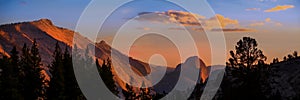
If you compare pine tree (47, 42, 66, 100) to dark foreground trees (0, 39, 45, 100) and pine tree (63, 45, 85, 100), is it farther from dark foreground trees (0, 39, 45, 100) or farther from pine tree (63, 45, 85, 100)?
dark foreground trees (0, 39, 45, 100)

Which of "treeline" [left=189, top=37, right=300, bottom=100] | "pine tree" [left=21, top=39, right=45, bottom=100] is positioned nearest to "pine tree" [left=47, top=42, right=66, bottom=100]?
"pine tree" [left=21, top=39, right=45, bottom=100]

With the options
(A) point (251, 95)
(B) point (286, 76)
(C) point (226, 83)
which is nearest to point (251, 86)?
(A) point (251, 95)

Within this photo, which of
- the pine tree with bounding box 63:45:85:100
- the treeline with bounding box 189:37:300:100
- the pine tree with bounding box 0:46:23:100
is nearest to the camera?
the treeline with bounding box 189:37:300:100

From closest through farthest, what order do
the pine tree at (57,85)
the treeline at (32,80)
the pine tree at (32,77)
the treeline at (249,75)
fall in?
the treeline at (249,75), the treeline at (32,80), the pine tree at (57,85), the pine tree at (32,77)

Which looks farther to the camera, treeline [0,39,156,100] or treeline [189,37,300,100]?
treeline [0,39,156,100]

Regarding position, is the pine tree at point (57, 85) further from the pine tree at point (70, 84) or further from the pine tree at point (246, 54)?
the pine tree at point (246, 54)

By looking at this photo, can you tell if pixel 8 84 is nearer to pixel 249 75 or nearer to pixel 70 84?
pixel 70 84

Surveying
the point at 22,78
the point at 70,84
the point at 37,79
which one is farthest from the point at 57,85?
the point at 22,78

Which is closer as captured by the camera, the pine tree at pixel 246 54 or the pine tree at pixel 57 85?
the pine tree at pixel 246 54

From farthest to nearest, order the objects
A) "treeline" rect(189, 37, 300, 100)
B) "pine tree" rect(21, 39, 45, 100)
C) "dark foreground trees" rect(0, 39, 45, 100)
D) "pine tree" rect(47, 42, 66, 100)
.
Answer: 1. "pine tree" rect(21, 39, 45, 100)
2. "pine tree" rect(47, 42, 66, 100)
3. "dark foreground trees" rect(0, 39, 45, 100)
4. "treeline" rect(189, 37, 300, 100)

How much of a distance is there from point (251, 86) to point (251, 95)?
2.86 feet

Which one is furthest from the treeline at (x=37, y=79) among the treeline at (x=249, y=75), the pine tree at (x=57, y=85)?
the treeline at (x=249, y=75)

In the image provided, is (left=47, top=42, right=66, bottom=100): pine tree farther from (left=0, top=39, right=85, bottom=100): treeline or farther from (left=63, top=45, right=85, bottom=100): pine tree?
(left=63, top=45, right=85, bottom=100): pine tree

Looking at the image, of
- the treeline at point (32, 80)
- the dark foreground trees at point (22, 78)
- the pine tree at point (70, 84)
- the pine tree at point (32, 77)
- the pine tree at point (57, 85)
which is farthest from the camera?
the pine tree at point (32, 77)
